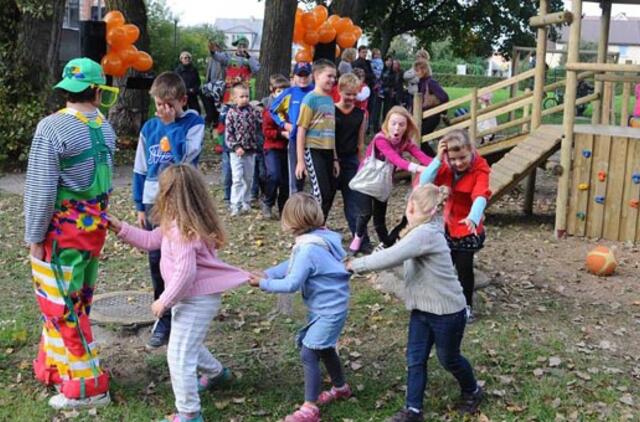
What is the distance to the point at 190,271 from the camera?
4078mm

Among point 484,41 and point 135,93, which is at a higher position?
point 484,41

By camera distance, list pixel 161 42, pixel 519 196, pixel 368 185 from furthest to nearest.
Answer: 1. pixel 161 42
2. pixel 519 196
3. pixel 368 185

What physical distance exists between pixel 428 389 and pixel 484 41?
3186 centimetres

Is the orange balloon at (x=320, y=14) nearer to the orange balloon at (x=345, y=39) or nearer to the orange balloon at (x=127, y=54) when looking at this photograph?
the orange balloon at (x=345, y=39)

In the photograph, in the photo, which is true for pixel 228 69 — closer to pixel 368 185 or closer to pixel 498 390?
pixel 368 185

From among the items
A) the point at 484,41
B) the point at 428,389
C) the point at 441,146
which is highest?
the point at 484,41

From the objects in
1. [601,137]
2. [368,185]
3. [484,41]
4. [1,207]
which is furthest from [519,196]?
[484,41]

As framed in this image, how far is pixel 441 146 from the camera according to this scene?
555cm

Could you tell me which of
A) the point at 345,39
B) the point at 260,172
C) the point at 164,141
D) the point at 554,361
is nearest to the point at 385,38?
the point at 345,39

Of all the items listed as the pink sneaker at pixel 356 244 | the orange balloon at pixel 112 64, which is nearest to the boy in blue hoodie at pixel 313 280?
the pink sneaker at pixel 356 244

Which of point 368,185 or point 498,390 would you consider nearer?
point 498,390

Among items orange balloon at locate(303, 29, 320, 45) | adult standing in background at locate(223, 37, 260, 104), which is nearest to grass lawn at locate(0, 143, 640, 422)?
adult standing in background at locate(223, 37, 260, 104)

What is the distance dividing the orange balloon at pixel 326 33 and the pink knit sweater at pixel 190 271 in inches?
464

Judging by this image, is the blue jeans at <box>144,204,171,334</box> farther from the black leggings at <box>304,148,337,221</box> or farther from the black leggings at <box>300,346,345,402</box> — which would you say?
the black leggings at <box>304,148,337,221</box>
